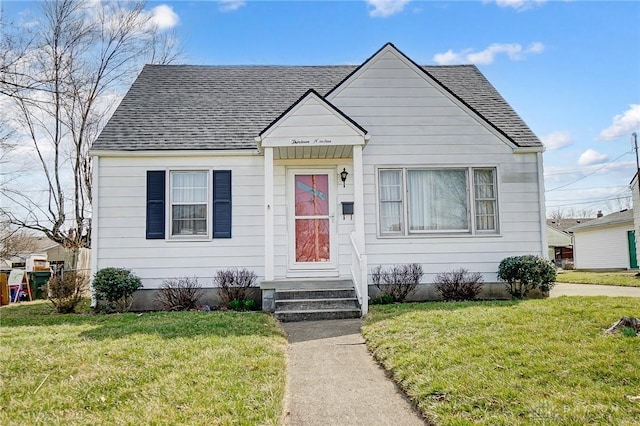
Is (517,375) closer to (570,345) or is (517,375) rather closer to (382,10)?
(570,345)

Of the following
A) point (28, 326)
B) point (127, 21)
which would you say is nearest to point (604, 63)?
point (28, 326)

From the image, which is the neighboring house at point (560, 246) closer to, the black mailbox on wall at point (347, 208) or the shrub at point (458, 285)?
the shrub at point (458, 285)

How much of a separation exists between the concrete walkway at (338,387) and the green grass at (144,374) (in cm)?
19

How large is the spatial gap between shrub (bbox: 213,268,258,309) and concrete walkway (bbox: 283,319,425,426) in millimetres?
2947

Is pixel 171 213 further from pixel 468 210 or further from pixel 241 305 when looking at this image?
pixel 468 210

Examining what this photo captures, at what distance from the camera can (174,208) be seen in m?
9.79

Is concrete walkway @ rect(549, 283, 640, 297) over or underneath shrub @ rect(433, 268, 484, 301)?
underneath

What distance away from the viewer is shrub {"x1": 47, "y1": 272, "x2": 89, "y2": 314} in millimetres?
9227

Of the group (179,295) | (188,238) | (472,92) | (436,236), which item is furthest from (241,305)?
(472,92)

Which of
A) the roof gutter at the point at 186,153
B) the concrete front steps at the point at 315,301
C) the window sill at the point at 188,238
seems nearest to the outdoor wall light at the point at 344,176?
the roof gutter at the point at 186,153

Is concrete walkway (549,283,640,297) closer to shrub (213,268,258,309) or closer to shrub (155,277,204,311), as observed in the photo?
shrub (213,268,258,309)

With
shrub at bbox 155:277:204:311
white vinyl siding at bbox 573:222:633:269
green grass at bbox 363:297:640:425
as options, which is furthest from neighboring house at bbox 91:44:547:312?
white vinyl siding at bbox 573:222:633:269

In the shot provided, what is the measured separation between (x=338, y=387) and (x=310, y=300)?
3.88 metres

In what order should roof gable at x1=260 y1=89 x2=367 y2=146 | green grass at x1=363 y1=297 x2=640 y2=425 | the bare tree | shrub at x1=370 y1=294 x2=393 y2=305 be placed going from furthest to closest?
the bare tree < shrub at x1=370 y1=294 x2=393 y2=305 < roof gable at x1=260 y1=89 x2=367 y2=146 < green grass at x1=363 y1=297 x2=640 y2=425
